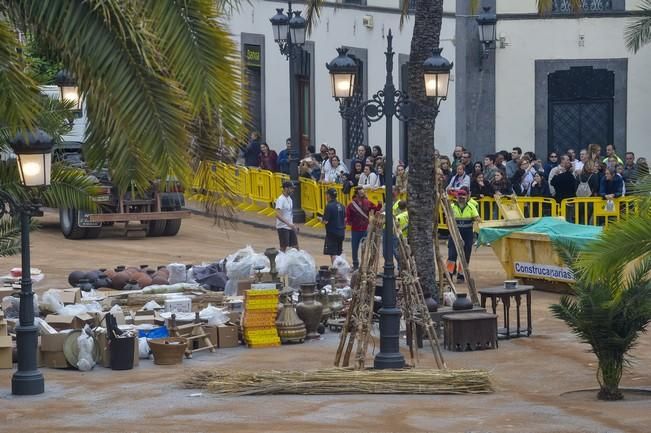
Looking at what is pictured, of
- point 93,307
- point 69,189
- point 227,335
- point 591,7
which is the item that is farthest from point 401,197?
point 591,7

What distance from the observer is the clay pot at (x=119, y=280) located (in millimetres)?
24000

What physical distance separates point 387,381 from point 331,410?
1156 millimetres

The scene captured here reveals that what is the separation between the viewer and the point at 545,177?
31.9 metres

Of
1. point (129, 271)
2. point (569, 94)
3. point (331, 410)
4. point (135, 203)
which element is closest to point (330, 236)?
point (129, 271)

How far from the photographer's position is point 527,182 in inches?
1241

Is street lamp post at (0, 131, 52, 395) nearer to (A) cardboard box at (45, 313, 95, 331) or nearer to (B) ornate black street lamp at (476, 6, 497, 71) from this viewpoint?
(A) cardboard box at (45, 313, 95, 331)

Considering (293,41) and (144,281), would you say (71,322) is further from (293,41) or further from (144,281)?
(293,41)

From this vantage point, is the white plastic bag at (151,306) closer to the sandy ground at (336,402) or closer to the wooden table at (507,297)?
the sandy ground at (336,402)

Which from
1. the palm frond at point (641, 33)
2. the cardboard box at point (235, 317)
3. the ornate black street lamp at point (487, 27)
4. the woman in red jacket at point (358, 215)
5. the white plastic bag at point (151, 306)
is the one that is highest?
the ornate black street lamp at point (487, 27)

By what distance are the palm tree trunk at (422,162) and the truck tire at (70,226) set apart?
35.1ft

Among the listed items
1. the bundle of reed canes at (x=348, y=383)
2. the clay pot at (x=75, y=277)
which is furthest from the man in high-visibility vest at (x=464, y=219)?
the bundle of reed canes at (x=348, y=383)

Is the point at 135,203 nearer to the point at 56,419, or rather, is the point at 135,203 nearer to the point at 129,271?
the point at 129,271

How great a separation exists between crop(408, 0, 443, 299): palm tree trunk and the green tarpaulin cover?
2.77 meters

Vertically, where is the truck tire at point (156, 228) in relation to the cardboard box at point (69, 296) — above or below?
above
